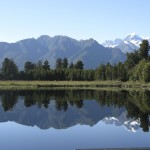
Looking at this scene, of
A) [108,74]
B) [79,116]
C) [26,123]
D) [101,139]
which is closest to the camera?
[101,139]

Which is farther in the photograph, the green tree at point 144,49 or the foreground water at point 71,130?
the green tree at point 144,49

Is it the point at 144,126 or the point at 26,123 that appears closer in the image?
the point at 144,126

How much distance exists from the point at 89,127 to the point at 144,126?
19.4 feet

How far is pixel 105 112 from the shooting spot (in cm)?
5625

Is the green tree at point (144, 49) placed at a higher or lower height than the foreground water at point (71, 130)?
higher

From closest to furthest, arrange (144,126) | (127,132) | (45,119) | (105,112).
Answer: (127,132)
(144,126)
(45,119)
(105,112)

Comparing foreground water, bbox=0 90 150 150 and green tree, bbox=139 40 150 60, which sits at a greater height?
green tree, bbox=139 40 150 60

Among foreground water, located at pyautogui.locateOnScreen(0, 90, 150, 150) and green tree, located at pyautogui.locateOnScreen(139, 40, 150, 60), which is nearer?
foreground water, located at pyautogui.locateOnScreen(0, 90, 150, 150)

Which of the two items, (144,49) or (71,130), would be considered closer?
(71,130)

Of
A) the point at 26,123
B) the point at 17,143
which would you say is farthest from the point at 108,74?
the point at 17,143

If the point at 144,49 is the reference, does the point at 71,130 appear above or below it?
below

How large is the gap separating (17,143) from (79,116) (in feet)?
74.3

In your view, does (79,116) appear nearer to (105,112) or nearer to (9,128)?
(105,112)

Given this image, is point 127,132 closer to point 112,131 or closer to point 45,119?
point 112,131
